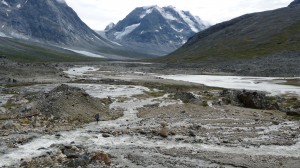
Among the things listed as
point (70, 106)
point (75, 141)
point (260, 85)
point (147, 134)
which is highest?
point (260, 85)

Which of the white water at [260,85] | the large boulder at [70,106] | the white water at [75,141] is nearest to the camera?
the white water at [75,141]

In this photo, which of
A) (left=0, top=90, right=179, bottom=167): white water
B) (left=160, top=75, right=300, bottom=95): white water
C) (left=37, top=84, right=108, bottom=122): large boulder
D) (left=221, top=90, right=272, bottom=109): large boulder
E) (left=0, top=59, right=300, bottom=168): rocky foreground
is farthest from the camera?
(left=160, top=75, right=300, bottom=95): white water

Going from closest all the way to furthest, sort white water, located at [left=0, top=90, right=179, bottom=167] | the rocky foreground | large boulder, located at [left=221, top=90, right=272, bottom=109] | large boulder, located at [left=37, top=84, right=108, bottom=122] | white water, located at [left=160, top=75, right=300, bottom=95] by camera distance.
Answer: the rocky foreground, white water, located at [left=0, top=90, right=179, bottom=167], large boulder, located at [left=37, top=84, right=108, bottom=122], large boulder, located at [left=221, top=90, right=272, bottom=109], white water, located at [left=160, top=75, right=300, bottom=95]

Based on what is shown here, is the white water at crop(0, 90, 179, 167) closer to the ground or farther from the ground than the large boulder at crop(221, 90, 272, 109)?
closer to the ground

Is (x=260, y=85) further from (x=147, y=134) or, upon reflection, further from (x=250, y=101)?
(x=147, y=134)

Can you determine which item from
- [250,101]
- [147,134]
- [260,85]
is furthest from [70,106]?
[260,85]

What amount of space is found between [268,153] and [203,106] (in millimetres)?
27221

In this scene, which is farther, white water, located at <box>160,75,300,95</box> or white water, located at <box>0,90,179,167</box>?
white water, located at <box>160,75,300,95</box>

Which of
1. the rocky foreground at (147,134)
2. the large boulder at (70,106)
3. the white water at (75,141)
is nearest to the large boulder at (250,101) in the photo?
the rocky foreground at (147,134)

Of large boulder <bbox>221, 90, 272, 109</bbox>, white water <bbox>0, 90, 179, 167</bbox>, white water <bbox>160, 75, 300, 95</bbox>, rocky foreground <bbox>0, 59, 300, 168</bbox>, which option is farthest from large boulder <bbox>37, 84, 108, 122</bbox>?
white water <bbox>160, 75, 300, 95</bbox>

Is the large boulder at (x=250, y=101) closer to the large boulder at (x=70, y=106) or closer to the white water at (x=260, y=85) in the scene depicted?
the large boulder at (x=70, y=106)

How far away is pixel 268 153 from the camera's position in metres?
32.7

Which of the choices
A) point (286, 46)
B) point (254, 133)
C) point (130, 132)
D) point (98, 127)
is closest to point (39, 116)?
point (98, 127)

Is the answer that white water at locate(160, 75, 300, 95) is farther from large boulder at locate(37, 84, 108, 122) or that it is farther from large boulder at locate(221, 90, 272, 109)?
large boulder at locate(37, 84, 108, 122)
